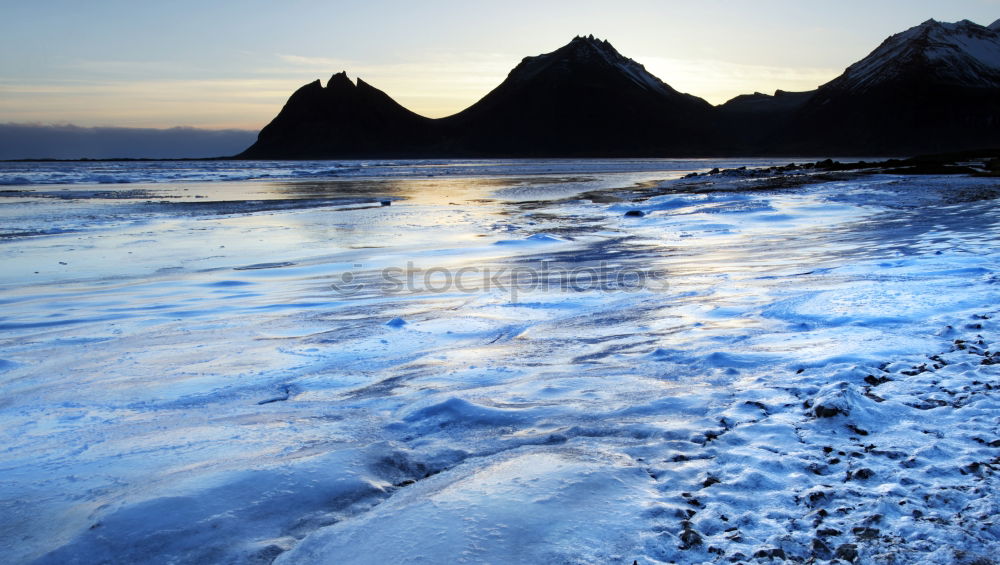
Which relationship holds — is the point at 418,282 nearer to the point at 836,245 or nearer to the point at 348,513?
the point at 348,513

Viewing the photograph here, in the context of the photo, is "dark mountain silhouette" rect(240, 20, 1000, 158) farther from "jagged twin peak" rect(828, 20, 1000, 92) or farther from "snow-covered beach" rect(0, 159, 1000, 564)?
"snow-covered beach" rect(0, 159, 1000, 564)

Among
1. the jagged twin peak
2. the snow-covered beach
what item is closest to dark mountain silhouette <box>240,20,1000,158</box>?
the jagged twin peak

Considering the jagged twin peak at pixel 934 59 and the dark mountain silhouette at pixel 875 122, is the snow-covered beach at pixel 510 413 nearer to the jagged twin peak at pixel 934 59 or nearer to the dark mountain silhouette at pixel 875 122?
the dark mountain silhouette at pixel 875 122

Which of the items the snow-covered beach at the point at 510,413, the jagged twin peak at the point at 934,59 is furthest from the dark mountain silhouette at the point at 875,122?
the snow-covered beach at the point at 510,413

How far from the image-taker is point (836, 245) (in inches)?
349

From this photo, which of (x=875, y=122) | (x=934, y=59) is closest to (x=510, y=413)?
(x=875, y=122)

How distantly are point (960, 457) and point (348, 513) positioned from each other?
90.0 inches

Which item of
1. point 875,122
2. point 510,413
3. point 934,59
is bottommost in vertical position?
point 510,413

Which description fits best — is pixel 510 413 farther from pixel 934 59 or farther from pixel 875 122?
pixel 934 59

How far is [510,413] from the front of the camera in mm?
3299

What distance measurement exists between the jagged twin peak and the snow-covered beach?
583ft

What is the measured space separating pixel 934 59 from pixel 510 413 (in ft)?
637

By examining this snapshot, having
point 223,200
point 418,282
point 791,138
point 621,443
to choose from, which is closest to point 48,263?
point 418,282

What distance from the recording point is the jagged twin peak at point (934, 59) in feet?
502
